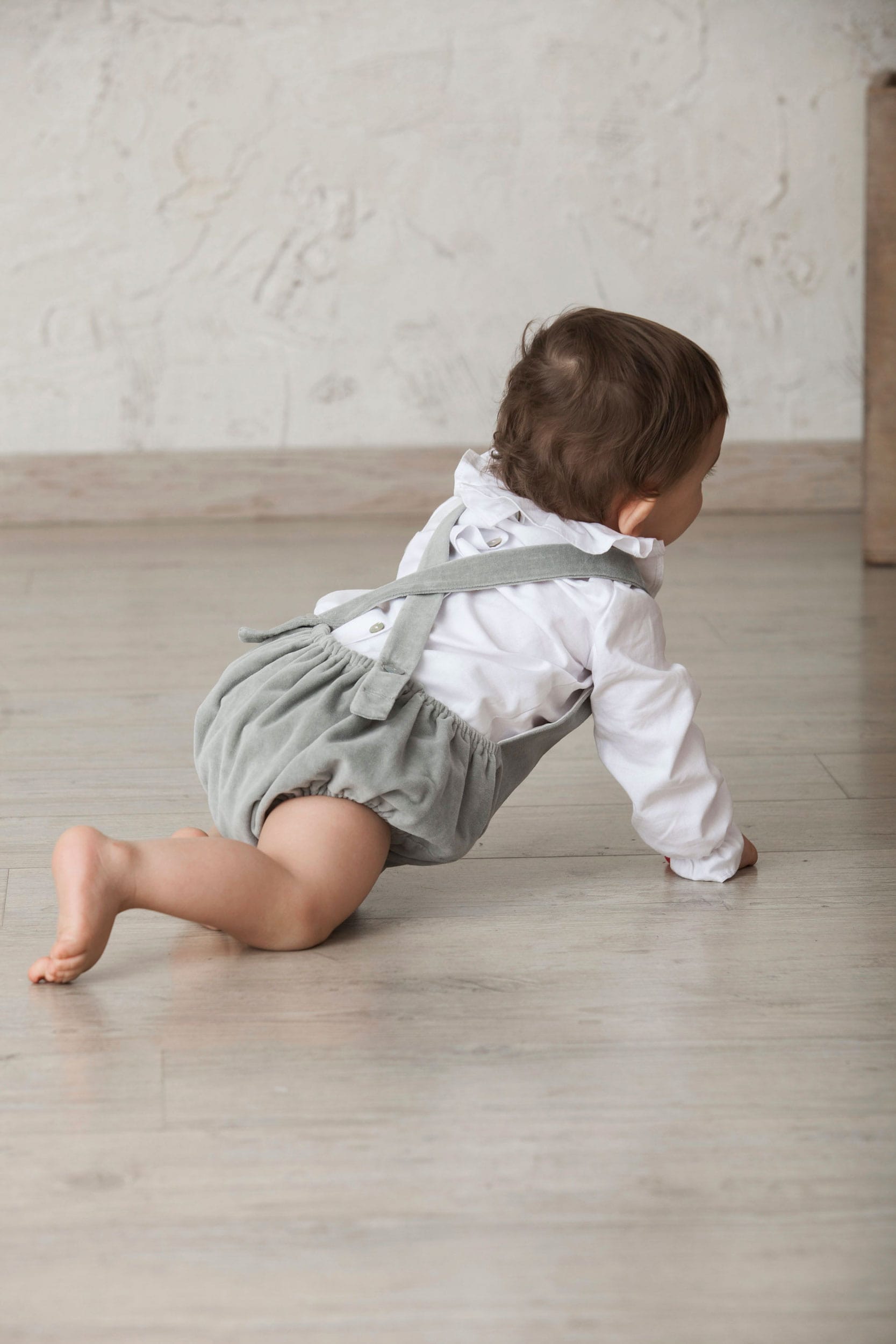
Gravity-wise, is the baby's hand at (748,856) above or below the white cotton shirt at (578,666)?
below

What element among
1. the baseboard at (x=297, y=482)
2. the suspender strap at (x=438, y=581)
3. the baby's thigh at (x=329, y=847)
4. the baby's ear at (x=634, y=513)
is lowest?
the baseboard at (x=297, y=482)

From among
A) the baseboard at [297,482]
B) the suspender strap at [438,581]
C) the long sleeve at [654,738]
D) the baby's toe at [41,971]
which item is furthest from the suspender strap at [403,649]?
the baseboard at [297,482]

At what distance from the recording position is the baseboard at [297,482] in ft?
7.52

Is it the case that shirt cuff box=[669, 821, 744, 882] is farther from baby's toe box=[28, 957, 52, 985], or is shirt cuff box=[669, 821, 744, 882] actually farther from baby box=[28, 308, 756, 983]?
baby's toe box=[28, 957, 52, 985]

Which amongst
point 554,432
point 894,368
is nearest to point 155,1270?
point 554,432

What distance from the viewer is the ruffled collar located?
0.85 m

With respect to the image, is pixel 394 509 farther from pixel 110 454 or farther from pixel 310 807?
pixel 310 807

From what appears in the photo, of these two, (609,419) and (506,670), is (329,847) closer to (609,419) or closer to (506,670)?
(506,670)

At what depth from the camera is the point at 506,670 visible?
2.75 ft

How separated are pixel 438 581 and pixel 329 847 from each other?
178mm

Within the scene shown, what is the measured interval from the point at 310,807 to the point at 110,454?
162 cm

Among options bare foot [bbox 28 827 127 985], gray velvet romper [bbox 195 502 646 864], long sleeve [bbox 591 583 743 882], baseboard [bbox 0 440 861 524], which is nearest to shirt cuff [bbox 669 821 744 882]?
long sleeve [bbox 591 583 743 882]

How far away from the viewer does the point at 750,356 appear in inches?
91.6

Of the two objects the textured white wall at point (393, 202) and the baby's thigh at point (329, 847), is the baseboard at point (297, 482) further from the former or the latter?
the baby's thigh at point (329, 847)
